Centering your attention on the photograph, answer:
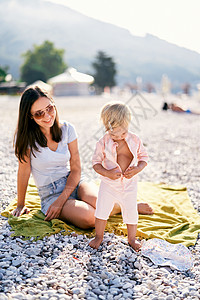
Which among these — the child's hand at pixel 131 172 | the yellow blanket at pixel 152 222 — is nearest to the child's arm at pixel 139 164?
the child's hand at pixel 131 172

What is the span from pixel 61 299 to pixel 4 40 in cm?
19140

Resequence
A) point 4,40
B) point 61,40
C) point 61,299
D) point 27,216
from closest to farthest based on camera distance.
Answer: point 61,299 → point 27,216 → point 4,40 → point 61,40

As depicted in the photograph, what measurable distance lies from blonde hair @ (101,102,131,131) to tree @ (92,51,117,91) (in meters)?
38.0

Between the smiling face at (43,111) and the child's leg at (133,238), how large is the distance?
3.87 ft

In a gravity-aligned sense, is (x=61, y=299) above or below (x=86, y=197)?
below

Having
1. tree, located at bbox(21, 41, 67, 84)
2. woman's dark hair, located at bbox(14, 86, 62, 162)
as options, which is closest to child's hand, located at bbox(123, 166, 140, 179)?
woman's dark hair, located at bbox(14, 86, 62, 162)

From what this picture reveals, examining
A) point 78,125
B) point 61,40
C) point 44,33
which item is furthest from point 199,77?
point 78,125

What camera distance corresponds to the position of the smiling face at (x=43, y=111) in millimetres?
2572

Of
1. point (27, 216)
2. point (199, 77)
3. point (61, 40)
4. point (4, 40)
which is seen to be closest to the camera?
point (27, 216)

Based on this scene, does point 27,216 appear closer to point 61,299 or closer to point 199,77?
point 61,299

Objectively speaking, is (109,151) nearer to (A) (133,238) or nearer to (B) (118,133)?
(B) (118,133)

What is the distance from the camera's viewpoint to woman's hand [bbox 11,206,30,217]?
280 centimetres

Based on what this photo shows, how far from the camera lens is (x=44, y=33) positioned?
19038 cm

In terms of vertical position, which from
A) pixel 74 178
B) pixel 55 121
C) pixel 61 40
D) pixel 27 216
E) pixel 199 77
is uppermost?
pixel 61 40
